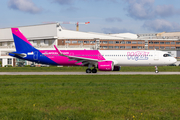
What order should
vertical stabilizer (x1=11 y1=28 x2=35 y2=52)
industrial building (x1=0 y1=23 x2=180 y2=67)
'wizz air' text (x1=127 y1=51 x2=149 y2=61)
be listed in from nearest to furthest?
'wizz air' text (x1=127 y1=51 x2=149 y2=61)
vertical stabilizer (x1=11 y1=28 x2=35 y2=52)
industrial building (x1=0 y1=23 x2=180 y2=67)

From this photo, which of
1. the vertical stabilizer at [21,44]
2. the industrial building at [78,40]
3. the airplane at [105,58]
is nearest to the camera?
the airplane at [105,58]

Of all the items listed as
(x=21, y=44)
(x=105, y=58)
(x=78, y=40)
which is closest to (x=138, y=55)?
(x=105, y=58)

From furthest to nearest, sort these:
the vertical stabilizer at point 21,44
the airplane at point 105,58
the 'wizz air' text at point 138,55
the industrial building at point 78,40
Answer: the industrial building at point 78,40 < the vertical stabilizer at point 21,44 < the 'wizz air' text at point 138,55 < the airplane at point 105,58

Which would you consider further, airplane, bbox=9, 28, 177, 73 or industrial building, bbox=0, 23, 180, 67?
industrial building, bbox=0, 23, 180, 67

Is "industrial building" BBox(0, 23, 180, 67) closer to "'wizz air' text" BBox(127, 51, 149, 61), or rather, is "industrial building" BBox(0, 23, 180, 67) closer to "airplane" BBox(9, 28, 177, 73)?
"airplane" BBox(9, 28, 177, 73)

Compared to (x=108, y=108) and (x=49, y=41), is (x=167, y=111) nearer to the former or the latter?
(x=108, y=108)

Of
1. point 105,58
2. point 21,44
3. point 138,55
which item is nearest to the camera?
point 138,55

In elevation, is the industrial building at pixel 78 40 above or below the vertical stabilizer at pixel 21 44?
above

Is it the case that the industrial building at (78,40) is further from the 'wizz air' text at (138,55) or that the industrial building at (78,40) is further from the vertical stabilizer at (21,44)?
the 'wizz air' text at (138,55)

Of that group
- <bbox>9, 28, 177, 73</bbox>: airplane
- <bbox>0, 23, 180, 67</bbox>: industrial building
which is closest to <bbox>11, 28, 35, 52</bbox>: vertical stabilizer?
<bbox>9, 28, 177, 73</bbox>: airplane

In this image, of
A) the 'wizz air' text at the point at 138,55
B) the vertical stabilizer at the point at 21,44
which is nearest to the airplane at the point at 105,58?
the 'wizz air' text at the point at 138,55

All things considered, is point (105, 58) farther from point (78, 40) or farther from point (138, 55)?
point (78, 40)

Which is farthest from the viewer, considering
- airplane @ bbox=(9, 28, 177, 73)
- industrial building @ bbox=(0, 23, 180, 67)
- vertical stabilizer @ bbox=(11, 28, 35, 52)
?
industrial building @ bbox=(0, 23, 180, 67)

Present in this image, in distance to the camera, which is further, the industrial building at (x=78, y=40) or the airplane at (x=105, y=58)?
the industrial building at (x=78, y=40)
